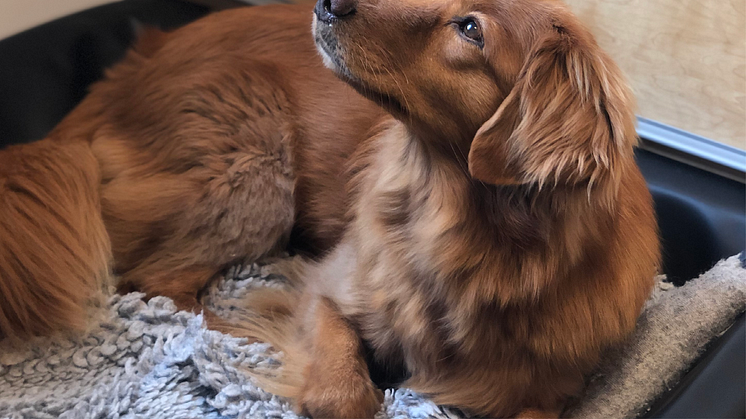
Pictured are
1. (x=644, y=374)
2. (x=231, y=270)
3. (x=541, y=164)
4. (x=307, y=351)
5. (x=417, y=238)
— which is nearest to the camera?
(x=541, y=164)

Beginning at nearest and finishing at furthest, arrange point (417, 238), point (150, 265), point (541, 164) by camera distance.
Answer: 1. point (541, 164)
2. point (417, 238)
3. point (150, 265)

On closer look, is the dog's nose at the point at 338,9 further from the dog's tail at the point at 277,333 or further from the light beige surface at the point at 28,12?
the light beige surface at the point at 28,12

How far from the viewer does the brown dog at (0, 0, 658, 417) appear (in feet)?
3.70

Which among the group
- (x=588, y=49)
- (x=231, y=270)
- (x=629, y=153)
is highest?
(x=588, y=49)

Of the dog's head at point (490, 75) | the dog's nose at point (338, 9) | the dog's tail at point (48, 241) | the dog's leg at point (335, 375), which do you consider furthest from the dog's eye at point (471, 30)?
the dog's tail at point (48, 241)

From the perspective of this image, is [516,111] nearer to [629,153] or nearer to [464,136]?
[464,136]

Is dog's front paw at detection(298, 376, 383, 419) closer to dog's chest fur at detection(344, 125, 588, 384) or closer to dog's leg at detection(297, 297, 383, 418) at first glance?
dog's leg at detection(297, 297, 383, 418)

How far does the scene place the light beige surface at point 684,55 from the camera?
1.91 meters

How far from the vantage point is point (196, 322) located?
161 centimetres

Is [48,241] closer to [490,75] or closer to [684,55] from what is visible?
[490,75]

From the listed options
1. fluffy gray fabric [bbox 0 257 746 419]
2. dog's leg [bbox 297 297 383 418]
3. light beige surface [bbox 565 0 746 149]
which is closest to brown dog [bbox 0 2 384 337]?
fluffy gray fabric [bbox 0 257 746 419]

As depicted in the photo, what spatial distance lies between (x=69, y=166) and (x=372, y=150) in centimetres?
86

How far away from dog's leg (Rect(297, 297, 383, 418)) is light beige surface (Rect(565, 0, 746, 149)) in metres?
1.20

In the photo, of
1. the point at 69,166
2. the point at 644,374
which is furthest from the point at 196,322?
the point at 644,374
